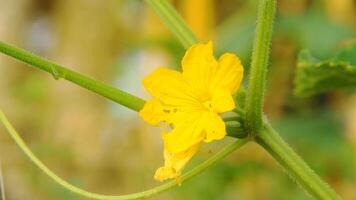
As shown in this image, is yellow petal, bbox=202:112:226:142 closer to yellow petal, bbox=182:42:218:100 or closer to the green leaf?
yellow petal, bbox=182:42:218:100

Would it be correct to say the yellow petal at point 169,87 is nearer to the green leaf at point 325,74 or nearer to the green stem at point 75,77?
the green stem at point 75,77

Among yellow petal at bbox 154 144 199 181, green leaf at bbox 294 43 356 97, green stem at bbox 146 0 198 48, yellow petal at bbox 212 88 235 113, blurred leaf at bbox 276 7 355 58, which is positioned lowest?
blurred leaf at bbox 276 7 355 58

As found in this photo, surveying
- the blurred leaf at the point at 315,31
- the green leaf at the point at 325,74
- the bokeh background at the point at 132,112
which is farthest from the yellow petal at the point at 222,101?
the blurred leaf at the point at 315,31

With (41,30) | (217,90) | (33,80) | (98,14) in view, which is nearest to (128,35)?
(98,14)

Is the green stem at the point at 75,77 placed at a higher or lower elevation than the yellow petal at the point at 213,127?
higher

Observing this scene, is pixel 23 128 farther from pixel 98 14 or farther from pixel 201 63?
pixel 201 63

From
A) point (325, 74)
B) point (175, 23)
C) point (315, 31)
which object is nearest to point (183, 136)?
point (175, 23)

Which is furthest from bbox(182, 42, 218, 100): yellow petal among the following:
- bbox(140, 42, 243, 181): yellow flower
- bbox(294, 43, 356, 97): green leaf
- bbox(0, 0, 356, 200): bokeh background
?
bbox(0, 0, 356, 200): bokeh background
